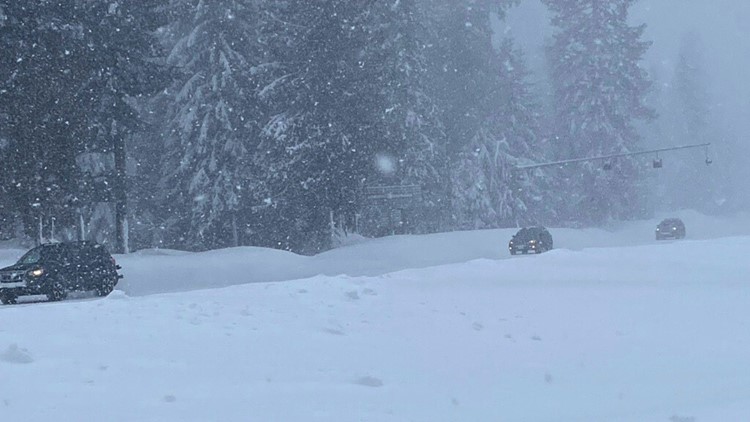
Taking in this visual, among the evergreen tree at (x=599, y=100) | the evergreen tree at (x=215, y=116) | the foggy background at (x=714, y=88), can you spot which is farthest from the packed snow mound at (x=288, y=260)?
the foggy background at (x=714, y=88)

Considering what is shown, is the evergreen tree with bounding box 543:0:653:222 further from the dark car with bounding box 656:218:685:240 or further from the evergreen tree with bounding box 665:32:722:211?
the evergreen tree with bounding box 665:32:722:211

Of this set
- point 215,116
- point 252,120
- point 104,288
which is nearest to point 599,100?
point 252,120

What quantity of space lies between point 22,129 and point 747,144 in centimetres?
12334

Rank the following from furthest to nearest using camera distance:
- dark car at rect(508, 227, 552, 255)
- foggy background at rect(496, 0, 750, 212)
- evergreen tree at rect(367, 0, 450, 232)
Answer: foggy background at rect(496, 0, 750, 212), dark car at rect(508, 227, 552, 255), evergreen tree at rect(367, 0, 450, 232)

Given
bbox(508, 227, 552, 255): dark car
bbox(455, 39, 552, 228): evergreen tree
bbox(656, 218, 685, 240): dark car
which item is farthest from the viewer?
bbox(656, 218, 685, 240): dark car

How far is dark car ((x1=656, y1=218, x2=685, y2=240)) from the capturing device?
60.8 m

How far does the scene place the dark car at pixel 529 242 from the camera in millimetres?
46000

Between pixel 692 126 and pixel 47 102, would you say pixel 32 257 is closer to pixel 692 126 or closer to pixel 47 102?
pixel 47 102

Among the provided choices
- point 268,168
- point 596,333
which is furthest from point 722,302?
point 268,168

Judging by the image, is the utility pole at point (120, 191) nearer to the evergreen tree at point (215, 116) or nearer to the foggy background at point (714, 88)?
the evergreen tree at point (215, 116)

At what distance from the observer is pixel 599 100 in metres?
65.9

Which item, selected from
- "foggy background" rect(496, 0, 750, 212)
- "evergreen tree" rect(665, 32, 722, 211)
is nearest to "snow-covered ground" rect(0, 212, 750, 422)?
"foggy background" rect(496, 0, 750, 212)

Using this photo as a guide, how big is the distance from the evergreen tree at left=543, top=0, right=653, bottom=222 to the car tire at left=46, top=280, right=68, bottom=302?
4960 cm

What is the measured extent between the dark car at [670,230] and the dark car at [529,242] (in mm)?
17573
